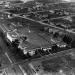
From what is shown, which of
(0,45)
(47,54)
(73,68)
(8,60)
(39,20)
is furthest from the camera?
(39,20)

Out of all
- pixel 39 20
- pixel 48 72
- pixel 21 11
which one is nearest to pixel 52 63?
pixel 48 72

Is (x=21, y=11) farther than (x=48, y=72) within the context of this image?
Yes

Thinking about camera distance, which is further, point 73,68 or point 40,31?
point 40,31

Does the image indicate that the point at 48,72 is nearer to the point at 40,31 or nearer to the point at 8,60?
the point at 8,60

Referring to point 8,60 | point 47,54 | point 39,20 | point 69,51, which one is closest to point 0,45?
point 8,60

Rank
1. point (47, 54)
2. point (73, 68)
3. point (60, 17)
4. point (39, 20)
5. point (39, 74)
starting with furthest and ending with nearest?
point (60, 17), point (39, 20), point (47, 54), point (73, 68), point (39, 74)

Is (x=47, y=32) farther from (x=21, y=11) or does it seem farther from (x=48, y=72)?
(x=21, y=11)

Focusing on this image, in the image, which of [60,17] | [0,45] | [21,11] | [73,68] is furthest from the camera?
[21,11]

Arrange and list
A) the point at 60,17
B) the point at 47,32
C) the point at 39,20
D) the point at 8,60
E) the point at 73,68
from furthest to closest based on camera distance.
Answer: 1. the point at 60,17
2. the point at 39,20
3. the point at 47,32
4. the point at 8,60
5. the point at 73,68
